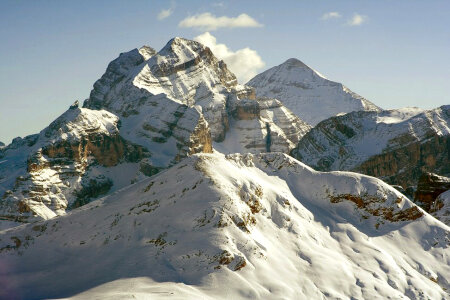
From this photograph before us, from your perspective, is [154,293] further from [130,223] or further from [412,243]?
[412,243]

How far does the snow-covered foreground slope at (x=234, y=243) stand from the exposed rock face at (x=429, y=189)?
39.2 metres

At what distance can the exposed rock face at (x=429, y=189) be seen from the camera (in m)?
116

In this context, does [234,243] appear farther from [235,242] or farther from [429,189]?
[429,189]

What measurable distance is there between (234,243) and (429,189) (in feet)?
231

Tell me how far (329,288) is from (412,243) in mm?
19446

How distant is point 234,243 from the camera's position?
6159cm

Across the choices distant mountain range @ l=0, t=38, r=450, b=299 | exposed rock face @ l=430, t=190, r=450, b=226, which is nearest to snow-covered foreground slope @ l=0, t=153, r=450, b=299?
distant mountain range @ l=0, t=38, r=450, b=299

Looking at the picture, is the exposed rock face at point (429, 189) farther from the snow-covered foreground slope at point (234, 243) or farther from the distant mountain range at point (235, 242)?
the distant mountain range at point (235, 242)

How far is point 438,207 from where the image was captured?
104312mm

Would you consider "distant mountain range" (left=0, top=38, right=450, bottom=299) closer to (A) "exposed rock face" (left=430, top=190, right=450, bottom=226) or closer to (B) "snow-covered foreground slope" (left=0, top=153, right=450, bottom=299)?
(B) "snow-covered foreground slope" (left=0, top=153, right=450, bottom=299)

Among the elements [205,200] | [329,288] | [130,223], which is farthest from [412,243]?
[130,223]

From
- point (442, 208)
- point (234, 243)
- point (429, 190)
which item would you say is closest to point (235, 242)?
point (234, 243)

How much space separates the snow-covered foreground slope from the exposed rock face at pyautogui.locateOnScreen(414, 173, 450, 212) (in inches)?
1544

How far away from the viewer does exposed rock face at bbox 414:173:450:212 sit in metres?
116
